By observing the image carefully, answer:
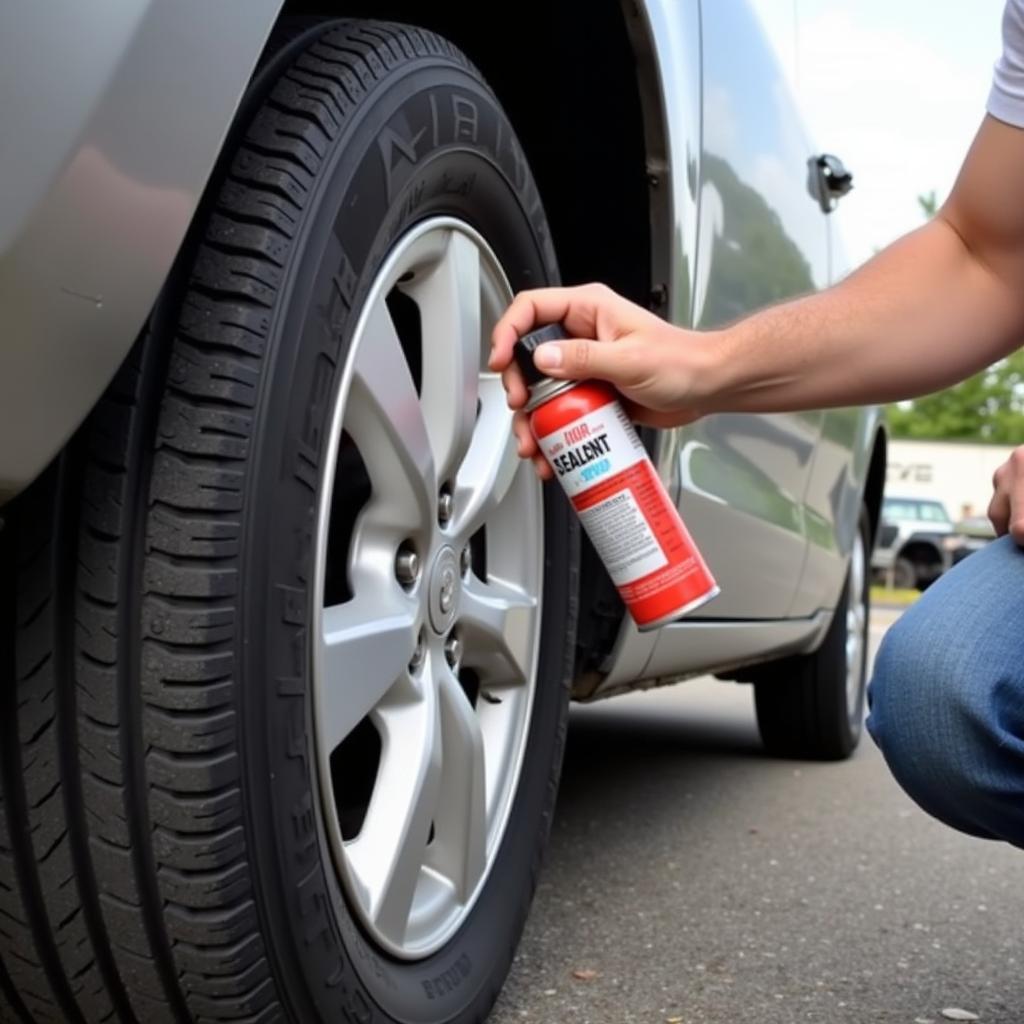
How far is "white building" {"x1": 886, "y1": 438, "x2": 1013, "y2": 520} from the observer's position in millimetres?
26609

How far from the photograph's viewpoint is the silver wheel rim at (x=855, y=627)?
12.4 feet

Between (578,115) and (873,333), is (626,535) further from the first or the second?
(578,115)

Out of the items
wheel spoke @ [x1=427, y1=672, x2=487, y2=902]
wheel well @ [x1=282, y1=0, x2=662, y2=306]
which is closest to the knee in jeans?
wheel spoke @ [x1=427, y1=672, x2=487, y2=902]

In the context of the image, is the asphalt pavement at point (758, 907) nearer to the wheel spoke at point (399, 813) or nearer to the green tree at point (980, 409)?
the wheel spoke at point (399, 813)

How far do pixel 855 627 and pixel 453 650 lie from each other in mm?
2676

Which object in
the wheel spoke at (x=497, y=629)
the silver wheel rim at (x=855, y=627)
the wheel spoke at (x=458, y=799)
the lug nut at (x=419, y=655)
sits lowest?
the silver wheel rim at (x=855, y=627)

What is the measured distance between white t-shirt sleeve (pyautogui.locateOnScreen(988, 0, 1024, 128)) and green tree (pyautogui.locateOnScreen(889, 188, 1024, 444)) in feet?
95.1

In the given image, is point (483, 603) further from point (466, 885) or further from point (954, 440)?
point (954, 440)

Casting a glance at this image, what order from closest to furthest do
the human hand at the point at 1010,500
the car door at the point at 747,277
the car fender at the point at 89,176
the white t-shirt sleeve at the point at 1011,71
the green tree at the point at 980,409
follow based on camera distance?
the car fender at the point at 89,176 < the white t-shirt sleeve at the point at 1011,71 < the human hand at the point at 1010,500 < the car door at the point at 747,277 < the green tree at the point at 980,409

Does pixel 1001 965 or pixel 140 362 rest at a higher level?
pixel 140 362

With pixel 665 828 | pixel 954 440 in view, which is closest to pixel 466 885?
pixel 665 828

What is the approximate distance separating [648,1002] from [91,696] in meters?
0.89

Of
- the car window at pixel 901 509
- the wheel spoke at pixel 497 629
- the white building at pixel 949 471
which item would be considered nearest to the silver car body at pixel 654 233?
the wheel spoke at pixel 497 629

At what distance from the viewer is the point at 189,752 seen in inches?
39.3
